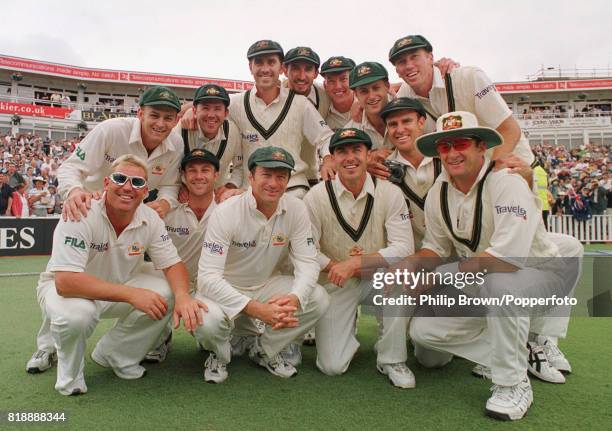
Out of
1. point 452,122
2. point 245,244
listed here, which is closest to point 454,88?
point 452,122

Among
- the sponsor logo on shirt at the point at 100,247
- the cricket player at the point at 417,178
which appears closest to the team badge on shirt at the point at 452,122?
the cricket player at the point at 417,178

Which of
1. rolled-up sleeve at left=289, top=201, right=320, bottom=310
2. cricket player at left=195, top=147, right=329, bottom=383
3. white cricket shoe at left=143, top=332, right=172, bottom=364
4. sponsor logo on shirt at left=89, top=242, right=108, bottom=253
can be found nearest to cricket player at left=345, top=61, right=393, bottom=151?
rolled-up sleeve at left=289, top=201, right=320, bottom=310

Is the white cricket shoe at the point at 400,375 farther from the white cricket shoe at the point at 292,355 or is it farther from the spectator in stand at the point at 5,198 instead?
the spectator in stand at the point at 5,198

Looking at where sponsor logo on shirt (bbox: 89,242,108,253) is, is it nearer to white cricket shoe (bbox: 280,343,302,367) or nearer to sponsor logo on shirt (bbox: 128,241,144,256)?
sponsor logo on shirt (bbox: 128,241,144,256)

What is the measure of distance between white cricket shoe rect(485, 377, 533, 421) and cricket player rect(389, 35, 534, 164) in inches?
91.4

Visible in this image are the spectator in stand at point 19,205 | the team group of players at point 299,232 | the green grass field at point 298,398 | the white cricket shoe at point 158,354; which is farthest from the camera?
the spectator in stand at point 19,205

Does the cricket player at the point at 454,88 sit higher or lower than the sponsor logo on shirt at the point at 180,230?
higher

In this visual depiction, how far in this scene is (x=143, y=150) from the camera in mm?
4672

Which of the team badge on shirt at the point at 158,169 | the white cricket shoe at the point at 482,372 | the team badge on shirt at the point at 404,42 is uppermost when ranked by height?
the team badge on shirt at the point at 404,42

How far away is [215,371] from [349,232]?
69.7 inches

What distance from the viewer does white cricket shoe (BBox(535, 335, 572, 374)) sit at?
12.9ft

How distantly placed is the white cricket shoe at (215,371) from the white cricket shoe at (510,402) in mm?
2061

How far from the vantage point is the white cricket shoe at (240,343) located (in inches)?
182

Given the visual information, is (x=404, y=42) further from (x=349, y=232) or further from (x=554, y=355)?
(x=554, y=355)
